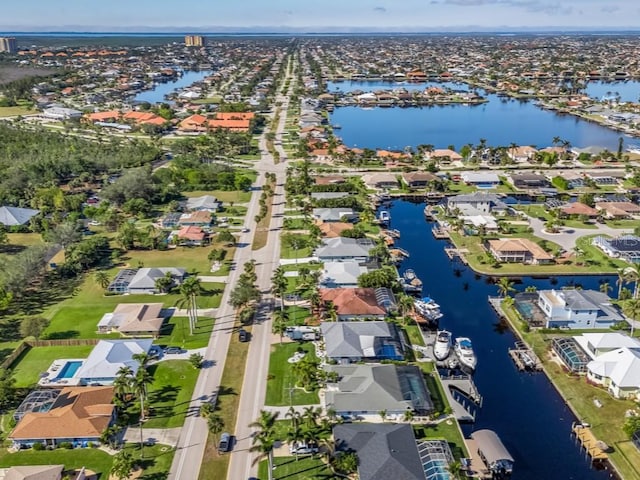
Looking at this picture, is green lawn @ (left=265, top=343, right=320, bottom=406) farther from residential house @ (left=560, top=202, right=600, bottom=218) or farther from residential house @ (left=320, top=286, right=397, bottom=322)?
residential house @ (left=560, top=202, right=600, bottom=218)

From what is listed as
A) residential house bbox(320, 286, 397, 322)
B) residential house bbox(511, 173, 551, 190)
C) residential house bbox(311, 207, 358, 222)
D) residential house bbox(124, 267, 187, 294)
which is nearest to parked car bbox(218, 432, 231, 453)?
residential house bbox(320, 286, 397, 322)

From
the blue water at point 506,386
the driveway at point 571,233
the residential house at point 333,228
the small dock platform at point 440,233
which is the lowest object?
the blue water at point 506,386

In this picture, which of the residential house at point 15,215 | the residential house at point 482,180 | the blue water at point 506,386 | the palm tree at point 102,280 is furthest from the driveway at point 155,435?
the residential house at point 482,180

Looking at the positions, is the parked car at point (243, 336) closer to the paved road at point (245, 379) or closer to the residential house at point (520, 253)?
the paved road at point (245, 379)

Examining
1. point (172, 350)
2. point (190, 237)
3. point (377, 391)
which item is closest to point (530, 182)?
point (190, 237)

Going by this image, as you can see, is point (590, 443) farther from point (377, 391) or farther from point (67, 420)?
point (67, 420)

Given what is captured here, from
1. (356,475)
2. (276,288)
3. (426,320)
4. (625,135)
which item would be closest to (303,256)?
(276,288)
